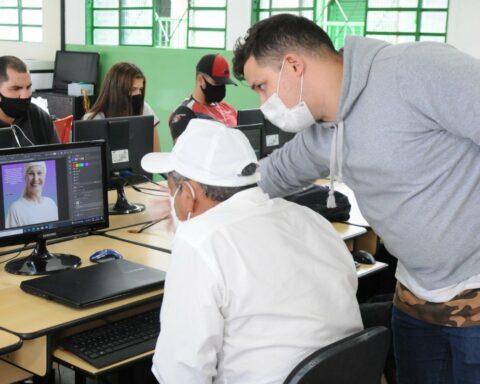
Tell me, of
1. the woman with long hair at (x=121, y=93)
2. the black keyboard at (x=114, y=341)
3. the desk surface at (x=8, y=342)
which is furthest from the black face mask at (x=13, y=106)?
the desk surface at (x=8, y=342)

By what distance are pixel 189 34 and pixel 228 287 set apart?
569cm

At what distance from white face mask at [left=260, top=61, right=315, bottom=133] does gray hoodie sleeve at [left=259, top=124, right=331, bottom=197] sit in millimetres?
67

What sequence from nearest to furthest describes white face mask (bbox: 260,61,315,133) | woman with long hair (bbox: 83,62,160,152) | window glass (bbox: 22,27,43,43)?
white face mask (bbox: 260,61,315,133) < woman with long hair (bbox: 83,62,160,152) < window glass (bbox: 22,27,43,43)

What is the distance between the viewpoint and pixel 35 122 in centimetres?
368

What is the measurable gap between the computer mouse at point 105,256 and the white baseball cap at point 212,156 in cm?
91

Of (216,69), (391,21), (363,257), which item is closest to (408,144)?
(363,257)

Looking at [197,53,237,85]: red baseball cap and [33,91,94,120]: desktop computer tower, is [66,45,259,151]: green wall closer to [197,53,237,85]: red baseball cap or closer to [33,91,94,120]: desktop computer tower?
[33,91,94,120]: desktop computer tower

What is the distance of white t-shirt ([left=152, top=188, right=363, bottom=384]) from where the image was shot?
5.00ft

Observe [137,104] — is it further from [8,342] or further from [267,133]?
[8,342]

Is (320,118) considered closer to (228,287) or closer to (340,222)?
(228,287)

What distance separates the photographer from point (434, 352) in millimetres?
1906

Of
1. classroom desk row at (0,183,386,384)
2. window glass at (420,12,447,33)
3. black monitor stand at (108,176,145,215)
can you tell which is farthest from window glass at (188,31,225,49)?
classroom desk row at (0,183,386,384)

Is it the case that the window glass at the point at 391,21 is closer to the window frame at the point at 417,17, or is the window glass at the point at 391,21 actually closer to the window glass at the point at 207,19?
the window frame at the point at 417,17

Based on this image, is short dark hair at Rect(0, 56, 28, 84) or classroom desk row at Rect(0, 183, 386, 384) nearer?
classroom desk row at Rect(0, 183, 386, 384)
